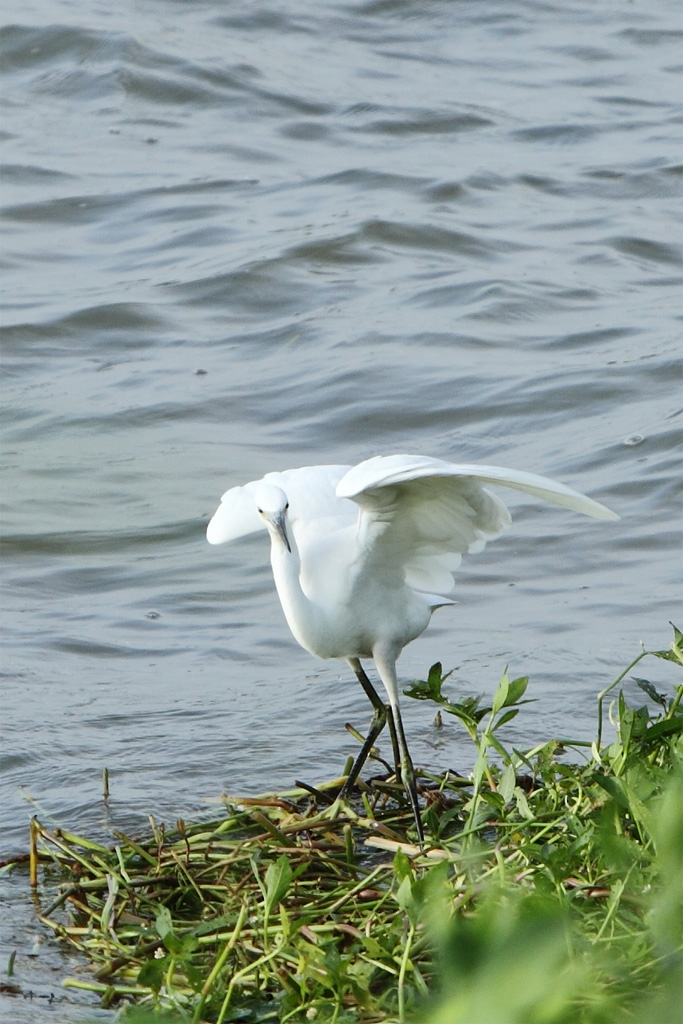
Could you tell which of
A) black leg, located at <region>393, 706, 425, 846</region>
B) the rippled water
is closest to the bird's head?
black leg, located at <region>393, 706, 425, 846</region>

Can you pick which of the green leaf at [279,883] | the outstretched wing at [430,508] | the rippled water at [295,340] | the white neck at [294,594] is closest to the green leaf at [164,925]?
the green leaf at [279,883]

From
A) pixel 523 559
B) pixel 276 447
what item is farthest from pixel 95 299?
pixel 523 559

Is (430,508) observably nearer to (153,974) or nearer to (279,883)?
(279,883)

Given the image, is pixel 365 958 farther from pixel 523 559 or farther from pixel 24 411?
pixel 24 411

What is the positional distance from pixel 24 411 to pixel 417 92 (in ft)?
18.5

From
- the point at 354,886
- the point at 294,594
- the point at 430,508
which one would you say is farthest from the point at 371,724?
the point at 354,886

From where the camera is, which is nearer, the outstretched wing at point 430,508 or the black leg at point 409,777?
the outstretched wing at point 430,508

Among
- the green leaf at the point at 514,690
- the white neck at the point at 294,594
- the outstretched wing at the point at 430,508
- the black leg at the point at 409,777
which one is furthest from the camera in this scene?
the white neck at the point at 294,594

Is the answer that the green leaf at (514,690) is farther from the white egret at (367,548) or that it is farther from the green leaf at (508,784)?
the white egret at (367,548)

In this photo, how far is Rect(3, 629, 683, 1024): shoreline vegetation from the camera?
82.0 inches

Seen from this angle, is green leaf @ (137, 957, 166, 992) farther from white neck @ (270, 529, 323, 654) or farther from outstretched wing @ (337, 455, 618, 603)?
white neck @ (270, 529, 323, 654)

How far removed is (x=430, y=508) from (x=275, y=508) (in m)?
0.34

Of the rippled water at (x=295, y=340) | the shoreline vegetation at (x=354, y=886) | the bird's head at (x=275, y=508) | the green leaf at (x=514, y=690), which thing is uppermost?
the green leaf at (x=514, y=690)

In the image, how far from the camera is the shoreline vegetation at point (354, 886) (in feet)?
→ 6.84
